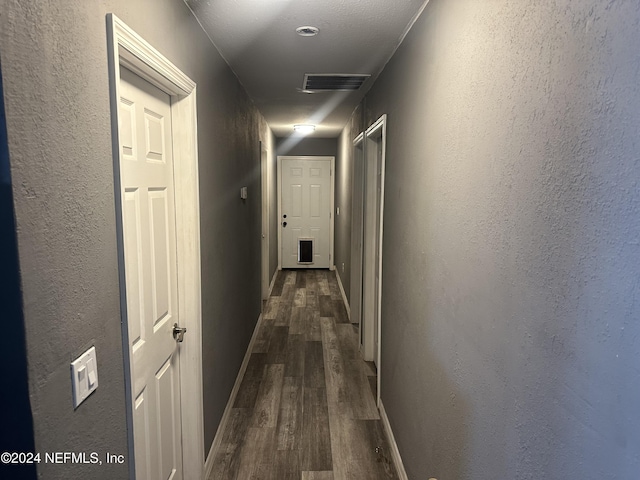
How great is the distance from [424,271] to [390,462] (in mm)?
1260

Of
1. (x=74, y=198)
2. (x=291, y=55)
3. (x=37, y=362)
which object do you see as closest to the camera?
(x=37, y=362)

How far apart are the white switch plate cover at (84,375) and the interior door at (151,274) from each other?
0.78ft

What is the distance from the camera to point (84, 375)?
0.99m

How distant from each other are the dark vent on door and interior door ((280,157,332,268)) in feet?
12.7

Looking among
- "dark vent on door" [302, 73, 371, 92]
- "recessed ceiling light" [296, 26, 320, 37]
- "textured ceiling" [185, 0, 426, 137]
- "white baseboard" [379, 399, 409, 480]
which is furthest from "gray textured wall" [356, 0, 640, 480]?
"dark vent on door" [302, 73, 371, 92]

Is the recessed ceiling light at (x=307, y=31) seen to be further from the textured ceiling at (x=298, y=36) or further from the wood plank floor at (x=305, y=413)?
the wood plank floor at (x=305, y=413)

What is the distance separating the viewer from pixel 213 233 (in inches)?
92.5

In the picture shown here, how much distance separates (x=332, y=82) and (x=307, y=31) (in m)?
1.13

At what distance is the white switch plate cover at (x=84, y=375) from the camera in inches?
37.6

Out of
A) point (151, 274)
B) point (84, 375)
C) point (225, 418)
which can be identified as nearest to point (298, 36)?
point (151, 274)

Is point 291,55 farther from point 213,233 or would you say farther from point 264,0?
point 213,233

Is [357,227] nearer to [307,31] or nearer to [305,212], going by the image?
[307,31]

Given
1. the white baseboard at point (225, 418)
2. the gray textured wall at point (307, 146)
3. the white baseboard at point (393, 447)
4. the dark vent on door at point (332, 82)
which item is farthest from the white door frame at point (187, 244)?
the gray textured wall at point (307, 146)

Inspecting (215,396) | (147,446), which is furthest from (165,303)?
(215,396)
